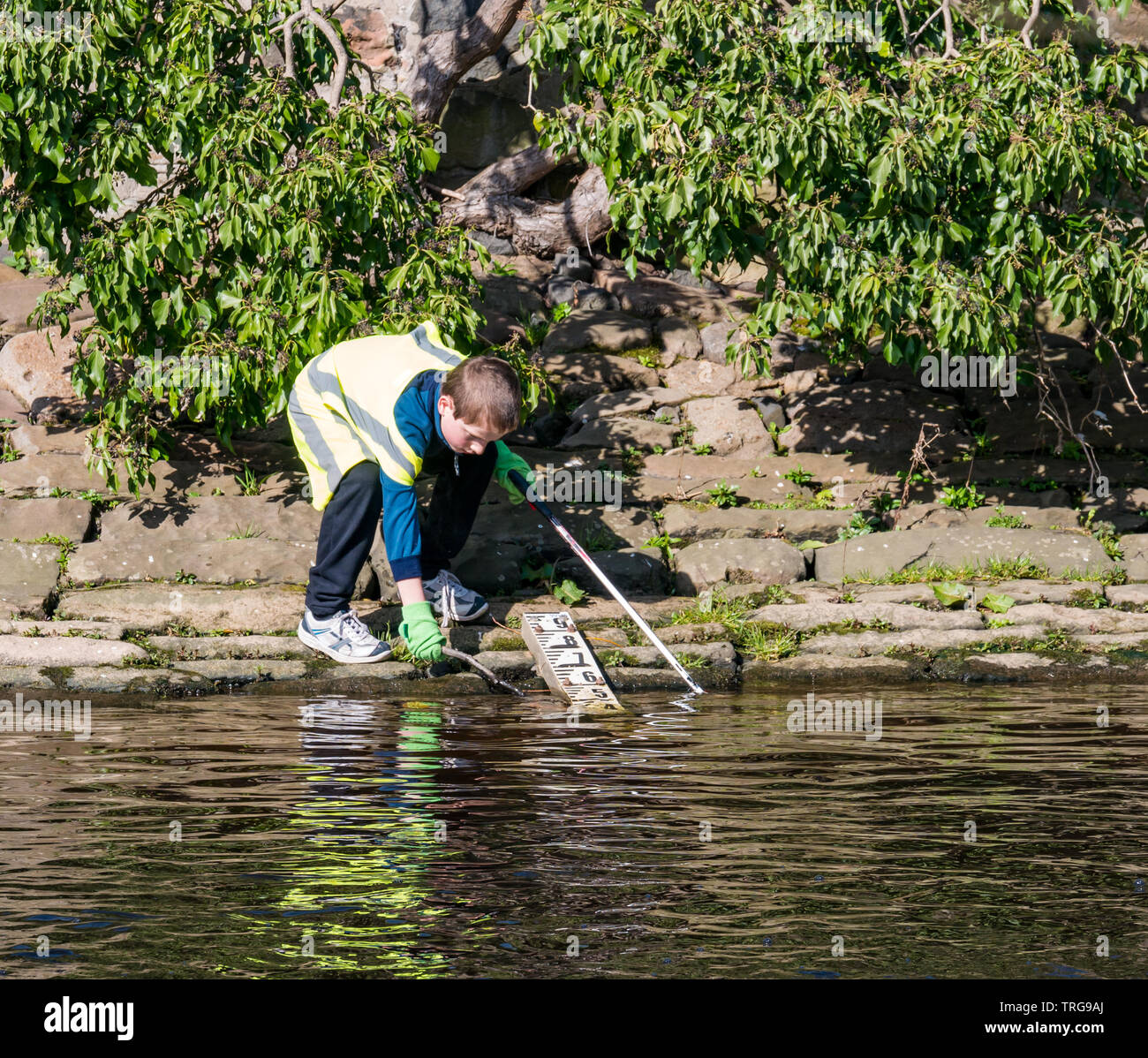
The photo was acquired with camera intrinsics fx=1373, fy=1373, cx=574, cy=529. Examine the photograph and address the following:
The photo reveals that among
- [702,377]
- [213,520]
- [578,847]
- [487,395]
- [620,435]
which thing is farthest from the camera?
[702,377]

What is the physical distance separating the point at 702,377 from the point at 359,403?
5.47 metres

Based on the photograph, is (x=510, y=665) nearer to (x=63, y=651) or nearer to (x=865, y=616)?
(x=865, y=616)

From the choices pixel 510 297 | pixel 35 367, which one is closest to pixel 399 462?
pixel 35 367

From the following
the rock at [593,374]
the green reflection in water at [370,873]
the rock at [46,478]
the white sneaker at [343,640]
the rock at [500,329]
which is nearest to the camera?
the green reflection in water at [370,873]

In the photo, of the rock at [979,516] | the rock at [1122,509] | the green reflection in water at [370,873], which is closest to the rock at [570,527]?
the rock at [979,516]

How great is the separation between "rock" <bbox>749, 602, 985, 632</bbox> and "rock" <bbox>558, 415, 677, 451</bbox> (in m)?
2.99

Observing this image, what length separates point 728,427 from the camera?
11.6 metres

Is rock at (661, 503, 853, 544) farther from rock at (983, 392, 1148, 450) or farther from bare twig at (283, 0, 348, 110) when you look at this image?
bare twig at (283, 0, 348, 110)

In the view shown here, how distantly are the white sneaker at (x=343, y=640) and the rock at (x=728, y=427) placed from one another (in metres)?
4.35

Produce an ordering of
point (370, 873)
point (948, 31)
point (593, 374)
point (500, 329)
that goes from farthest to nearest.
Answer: point (500, 329)
point (593, 374)
point (948, 31)
point (370, 873)

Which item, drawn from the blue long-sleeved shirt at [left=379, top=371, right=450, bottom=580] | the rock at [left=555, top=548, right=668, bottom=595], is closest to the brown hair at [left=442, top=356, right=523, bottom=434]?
the blue long-sleeved shirt at [left=379, top=371, right=450, bottom=580]

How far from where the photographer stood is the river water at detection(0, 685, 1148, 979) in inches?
133

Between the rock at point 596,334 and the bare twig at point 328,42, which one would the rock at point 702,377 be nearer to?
the rock at point 596,334

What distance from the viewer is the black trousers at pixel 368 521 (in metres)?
7.69
